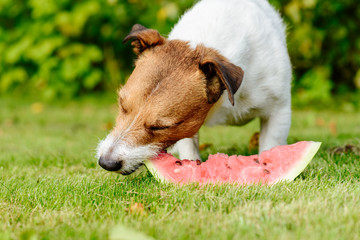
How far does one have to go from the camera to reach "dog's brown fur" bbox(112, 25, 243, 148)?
127 inches

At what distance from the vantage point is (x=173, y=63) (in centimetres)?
344

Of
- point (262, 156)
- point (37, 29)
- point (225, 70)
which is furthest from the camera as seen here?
point (37, 29)

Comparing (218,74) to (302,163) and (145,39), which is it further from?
(302,163)

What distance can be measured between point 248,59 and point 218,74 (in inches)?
25.4

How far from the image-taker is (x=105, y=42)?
1103cm

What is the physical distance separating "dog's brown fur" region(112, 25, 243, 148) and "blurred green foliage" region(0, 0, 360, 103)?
512cm

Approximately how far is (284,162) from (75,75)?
770cm

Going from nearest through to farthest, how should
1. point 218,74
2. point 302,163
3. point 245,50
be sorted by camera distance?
point 302,163, point 218,74, point 245,50

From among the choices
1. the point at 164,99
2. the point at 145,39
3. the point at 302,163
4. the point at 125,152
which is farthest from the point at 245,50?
the point at 125,152

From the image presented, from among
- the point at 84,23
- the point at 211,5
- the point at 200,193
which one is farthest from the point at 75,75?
the point at 200,193

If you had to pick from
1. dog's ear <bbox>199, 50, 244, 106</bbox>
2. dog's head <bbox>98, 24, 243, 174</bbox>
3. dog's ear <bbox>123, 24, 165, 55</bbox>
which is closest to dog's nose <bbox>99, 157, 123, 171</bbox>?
dog's head <bbox>98, 24, 243, 174</bbox>

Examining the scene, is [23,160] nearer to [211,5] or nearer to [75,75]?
[211,5]

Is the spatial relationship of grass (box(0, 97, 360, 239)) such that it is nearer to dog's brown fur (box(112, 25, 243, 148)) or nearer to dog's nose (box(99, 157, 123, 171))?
dog's nose (box(99, 157, 123, 171))

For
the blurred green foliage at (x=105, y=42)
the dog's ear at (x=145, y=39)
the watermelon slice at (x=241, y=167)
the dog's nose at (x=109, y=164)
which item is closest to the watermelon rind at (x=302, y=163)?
the watermelon slice at (x=241, y=167)
